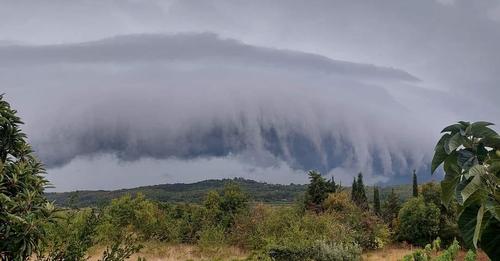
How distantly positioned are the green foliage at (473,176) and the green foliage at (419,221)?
1476 inches

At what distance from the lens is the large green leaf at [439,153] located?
2.34 m

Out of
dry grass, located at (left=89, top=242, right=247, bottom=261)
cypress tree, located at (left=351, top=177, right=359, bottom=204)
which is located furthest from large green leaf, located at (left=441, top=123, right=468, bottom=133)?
cypress tree, located at (left=351, top=177, right=359, bottom=204)

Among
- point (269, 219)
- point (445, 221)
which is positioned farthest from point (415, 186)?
point (269, 219)

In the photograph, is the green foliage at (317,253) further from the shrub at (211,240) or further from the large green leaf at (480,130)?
the large green leaf at (480,130)

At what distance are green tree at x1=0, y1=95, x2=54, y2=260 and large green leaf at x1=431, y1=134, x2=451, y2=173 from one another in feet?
12.3

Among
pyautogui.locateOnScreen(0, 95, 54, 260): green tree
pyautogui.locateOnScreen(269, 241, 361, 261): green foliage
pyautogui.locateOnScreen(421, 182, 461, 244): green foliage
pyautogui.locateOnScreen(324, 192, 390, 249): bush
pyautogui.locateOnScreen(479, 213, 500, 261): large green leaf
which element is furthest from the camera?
pyautogui.locateOnScreen(421, 182, 461, 244): green foliage

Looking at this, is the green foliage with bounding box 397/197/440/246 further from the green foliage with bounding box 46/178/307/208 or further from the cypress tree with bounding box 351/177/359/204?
the green foliage with bounding box 46/178/307/208

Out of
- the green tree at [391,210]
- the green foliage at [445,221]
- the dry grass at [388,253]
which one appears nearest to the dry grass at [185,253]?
the dry grass at [388,253]

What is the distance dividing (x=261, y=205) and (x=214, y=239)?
5335 millimetres

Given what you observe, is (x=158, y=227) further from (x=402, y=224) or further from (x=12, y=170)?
(x=12, y=170)

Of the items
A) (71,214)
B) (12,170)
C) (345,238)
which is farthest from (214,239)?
(12,170)

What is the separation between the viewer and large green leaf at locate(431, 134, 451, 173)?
2338 mm

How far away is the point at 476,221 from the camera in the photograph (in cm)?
208


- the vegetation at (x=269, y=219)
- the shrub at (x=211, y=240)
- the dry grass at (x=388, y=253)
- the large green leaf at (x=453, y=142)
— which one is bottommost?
the dry grass at (x=388, y=253)
